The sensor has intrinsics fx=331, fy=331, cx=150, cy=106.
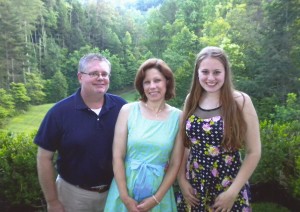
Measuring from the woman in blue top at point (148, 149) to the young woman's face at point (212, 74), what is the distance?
Result: 0.25 metres

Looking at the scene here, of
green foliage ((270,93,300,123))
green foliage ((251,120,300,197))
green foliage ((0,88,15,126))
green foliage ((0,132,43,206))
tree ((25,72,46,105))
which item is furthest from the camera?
tree ((25,72,46,105))

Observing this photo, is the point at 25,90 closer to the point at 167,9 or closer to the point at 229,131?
the point at 167,9

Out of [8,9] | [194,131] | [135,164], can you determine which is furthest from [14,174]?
[8,9]

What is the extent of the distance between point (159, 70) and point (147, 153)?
56 centimetres

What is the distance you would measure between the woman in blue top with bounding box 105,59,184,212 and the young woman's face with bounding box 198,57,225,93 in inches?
9.9

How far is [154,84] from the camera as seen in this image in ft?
7.25

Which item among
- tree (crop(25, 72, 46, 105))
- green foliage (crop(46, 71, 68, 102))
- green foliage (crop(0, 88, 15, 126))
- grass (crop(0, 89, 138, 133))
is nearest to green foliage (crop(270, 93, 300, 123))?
grass (crop(0, 89, 138, 133))

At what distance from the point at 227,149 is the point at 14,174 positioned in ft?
8.48

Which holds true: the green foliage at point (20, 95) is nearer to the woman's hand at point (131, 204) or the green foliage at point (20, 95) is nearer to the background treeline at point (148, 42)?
A: the background treeline at point (148, 42)

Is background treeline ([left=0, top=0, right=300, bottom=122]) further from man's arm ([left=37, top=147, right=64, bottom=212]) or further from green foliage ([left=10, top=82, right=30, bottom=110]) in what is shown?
man's arm ([left=37, top=147, right=64, bottom=212])

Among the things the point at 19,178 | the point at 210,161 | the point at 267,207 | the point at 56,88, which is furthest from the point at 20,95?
the point at 210,161

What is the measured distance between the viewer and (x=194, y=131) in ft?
7.01

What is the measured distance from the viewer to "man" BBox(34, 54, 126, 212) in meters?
2.35

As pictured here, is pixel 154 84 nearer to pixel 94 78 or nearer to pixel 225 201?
pixel 94 78
